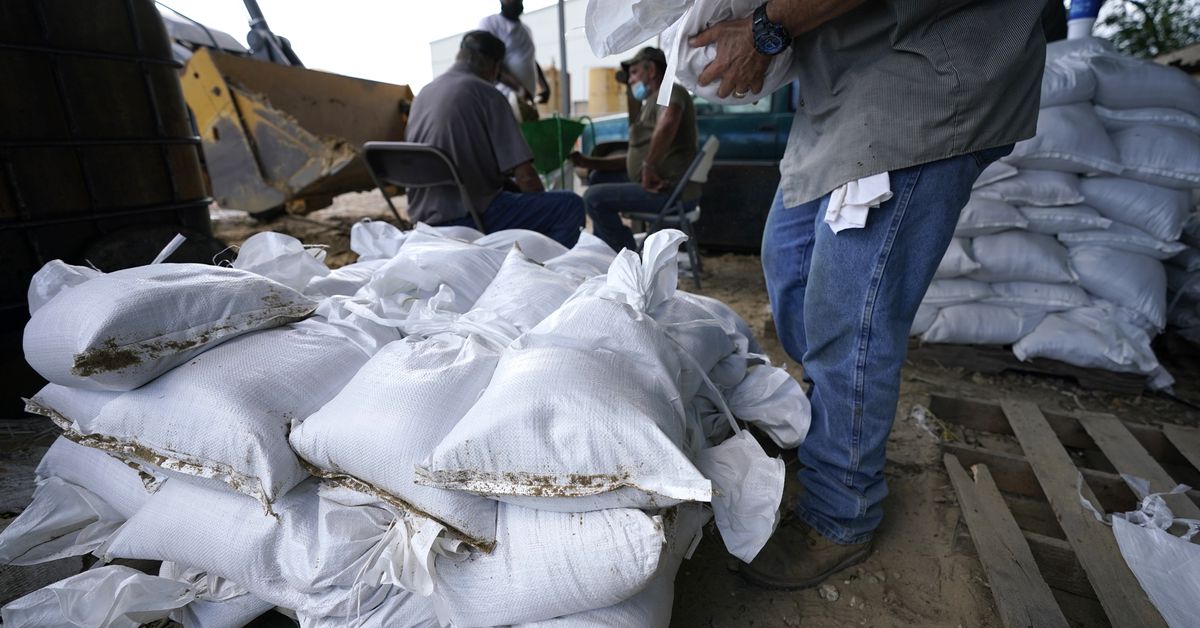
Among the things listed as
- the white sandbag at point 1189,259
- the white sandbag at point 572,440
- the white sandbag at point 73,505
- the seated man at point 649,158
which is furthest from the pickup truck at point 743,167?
the white sandbag at point 73,505

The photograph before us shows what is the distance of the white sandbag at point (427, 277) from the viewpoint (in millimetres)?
1332

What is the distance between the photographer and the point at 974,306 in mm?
2180

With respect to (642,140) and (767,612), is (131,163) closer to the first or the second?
(767,612)

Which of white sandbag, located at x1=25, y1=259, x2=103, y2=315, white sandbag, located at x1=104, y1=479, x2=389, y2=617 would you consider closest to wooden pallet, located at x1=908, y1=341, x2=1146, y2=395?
white sandbag, located at x1=104, y1=479, x2=389, y2=617

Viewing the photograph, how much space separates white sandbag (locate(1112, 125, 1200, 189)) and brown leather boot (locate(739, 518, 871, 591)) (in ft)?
6.30

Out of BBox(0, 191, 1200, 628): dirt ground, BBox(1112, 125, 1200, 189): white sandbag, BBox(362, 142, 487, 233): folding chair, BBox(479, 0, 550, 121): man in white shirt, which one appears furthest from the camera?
BBox(479, 0, 550, 121): man in white shirt

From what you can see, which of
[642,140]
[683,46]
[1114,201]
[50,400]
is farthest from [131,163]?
[1114,201]

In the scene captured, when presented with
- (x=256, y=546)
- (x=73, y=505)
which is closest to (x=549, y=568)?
(x=256, y=546)

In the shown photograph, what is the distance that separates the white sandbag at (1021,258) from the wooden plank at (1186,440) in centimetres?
67

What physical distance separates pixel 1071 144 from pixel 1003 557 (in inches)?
65.4

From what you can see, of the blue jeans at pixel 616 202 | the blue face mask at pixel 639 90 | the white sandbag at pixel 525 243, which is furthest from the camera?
the blue face mask at pixel 639 90

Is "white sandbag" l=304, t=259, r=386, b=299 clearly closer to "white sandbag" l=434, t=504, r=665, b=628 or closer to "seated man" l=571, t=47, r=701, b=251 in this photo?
"white sandbag" l=434, t=504, r=665, b=628

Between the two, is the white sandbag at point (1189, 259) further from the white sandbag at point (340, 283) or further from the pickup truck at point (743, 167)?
the white sandbag at point (340, 283)

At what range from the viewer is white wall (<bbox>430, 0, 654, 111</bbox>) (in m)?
14.8
